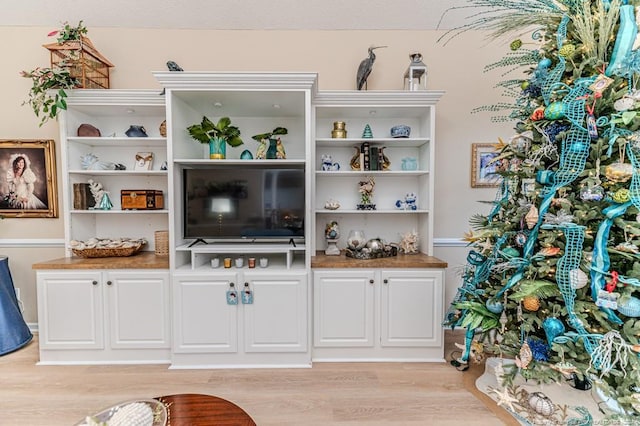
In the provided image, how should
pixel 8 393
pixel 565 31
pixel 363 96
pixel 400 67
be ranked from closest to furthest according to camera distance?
pixel 565 31
pixel 8 393
pixel 363 96
pixel 400 67

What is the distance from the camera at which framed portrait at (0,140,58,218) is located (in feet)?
9.18

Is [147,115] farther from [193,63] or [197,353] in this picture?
[197,353]

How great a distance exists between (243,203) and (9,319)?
2.29 metres

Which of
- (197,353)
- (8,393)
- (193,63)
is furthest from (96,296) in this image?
(193,63)

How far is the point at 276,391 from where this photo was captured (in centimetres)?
207

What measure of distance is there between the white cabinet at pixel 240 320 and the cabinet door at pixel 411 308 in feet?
2.20

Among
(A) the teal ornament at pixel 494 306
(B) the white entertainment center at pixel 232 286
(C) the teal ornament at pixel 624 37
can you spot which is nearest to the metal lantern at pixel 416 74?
(B) the white entertainment center at pixel 232 286

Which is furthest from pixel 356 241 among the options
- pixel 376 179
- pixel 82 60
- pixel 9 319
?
pixel 9 319

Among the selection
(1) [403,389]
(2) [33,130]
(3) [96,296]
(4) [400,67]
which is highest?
(4) [400,67]

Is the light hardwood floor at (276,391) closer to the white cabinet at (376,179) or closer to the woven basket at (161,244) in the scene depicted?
the woven basket at (161,244)

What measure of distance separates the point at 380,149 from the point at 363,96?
494 millimetres

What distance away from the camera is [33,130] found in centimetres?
282

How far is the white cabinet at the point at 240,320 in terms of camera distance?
2340mm

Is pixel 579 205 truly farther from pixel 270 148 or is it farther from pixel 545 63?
pixel 270 148
